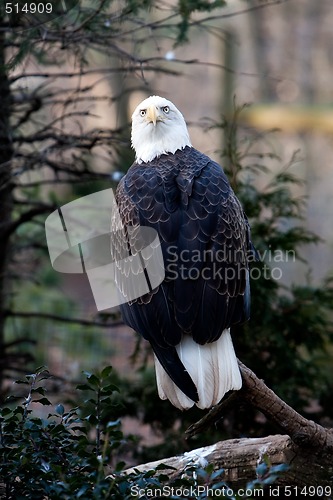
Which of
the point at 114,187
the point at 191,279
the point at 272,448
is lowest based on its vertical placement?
the point at 272,448

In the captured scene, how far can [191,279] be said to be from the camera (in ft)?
12.3

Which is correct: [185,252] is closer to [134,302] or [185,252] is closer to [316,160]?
[134,302]

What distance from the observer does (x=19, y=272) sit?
22.9 feet

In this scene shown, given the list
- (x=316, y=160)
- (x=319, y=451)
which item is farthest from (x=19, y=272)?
(x=316, y=160)

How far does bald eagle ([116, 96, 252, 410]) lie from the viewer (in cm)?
366

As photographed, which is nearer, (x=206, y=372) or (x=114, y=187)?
(x=206, y=372)

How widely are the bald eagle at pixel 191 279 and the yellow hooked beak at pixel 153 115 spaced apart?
351 millimetres

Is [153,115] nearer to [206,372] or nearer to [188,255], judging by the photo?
[188,255]

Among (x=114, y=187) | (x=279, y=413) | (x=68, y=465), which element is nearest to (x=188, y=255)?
(x=279, y=413)

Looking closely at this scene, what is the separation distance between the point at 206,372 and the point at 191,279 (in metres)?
0.47

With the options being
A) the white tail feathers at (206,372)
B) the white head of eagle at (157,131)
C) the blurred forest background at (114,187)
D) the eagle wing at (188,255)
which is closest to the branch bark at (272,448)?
the white tail feathers at (206,372)

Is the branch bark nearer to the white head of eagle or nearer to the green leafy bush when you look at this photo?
the green leafy bush

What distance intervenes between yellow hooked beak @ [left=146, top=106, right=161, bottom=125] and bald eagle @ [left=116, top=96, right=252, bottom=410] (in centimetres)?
35

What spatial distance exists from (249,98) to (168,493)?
10074 millimetres
